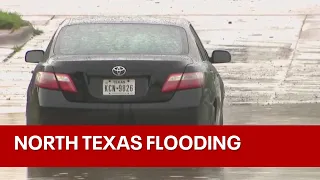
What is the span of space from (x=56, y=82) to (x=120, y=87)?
0.58m

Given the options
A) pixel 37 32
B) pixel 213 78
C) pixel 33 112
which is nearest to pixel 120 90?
pixel 33 112

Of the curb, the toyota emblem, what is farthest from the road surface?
the toyota emblem

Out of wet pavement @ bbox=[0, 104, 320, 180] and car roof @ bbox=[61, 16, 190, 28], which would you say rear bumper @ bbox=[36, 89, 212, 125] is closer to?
wet pavement @ bbox=[0, 104, 320, 180]

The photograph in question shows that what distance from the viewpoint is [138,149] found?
40.6 ft

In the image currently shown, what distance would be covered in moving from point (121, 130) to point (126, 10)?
18.3 m

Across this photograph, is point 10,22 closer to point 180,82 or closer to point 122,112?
point 180,82

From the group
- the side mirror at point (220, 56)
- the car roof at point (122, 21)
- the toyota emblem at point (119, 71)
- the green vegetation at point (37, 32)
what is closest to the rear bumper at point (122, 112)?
the toyota emblem at point (119, 71)

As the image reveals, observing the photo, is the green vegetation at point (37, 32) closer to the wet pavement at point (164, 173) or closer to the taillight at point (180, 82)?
the wet pavement at point (164, 173)

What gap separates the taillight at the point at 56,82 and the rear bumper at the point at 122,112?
0.06 metres

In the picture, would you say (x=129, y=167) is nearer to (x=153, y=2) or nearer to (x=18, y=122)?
(x=18, y=122)

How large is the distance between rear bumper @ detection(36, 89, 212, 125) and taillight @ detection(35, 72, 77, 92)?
57 millimetres

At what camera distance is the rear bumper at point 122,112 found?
12031mm

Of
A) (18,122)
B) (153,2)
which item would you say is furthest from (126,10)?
(18,122)

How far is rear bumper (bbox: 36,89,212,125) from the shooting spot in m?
12.0
